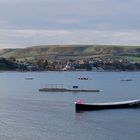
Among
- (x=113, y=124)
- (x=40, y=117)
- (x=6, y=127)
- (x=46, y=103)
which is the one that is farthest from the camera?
(x=46, y=103)

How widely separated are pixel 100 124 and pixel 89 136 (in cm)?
1174

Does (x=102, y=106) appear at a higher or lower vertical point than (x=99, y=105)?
lower

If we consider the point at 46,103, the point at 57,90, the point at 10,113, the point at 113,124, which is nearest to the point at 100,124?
the point at 113,124

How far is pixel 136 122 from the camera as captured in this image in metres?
81.2

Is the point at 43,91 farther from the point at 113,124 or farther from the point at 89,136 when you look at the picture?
the point at 89,136

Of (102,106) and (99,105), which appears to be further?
(102,106)

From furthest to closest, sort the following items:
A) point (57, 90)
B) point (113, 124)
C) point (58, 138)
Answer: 1. point (57, 90)
2. point (113, 124)
3. point (58, 138)

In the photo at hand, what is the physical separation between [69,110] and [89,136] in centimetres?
3254

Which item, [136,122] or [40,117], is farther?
[40,117]

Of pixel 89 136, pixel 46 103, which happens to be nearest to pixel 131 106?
pixel 46 103

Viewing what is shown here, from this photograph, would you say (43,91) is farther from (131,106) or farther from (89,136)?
(89,136)

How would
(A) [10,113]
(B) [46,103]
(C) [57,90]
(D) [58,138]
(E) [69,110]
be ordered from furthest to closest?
(C) [57,90], (B) [46,103], (E) [69,110], (A) [10,113], (D) [58,138]

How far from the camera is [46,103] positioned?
116m

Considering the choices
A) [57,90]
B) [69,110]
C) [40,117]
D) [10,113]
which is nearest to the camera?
[40,117]
